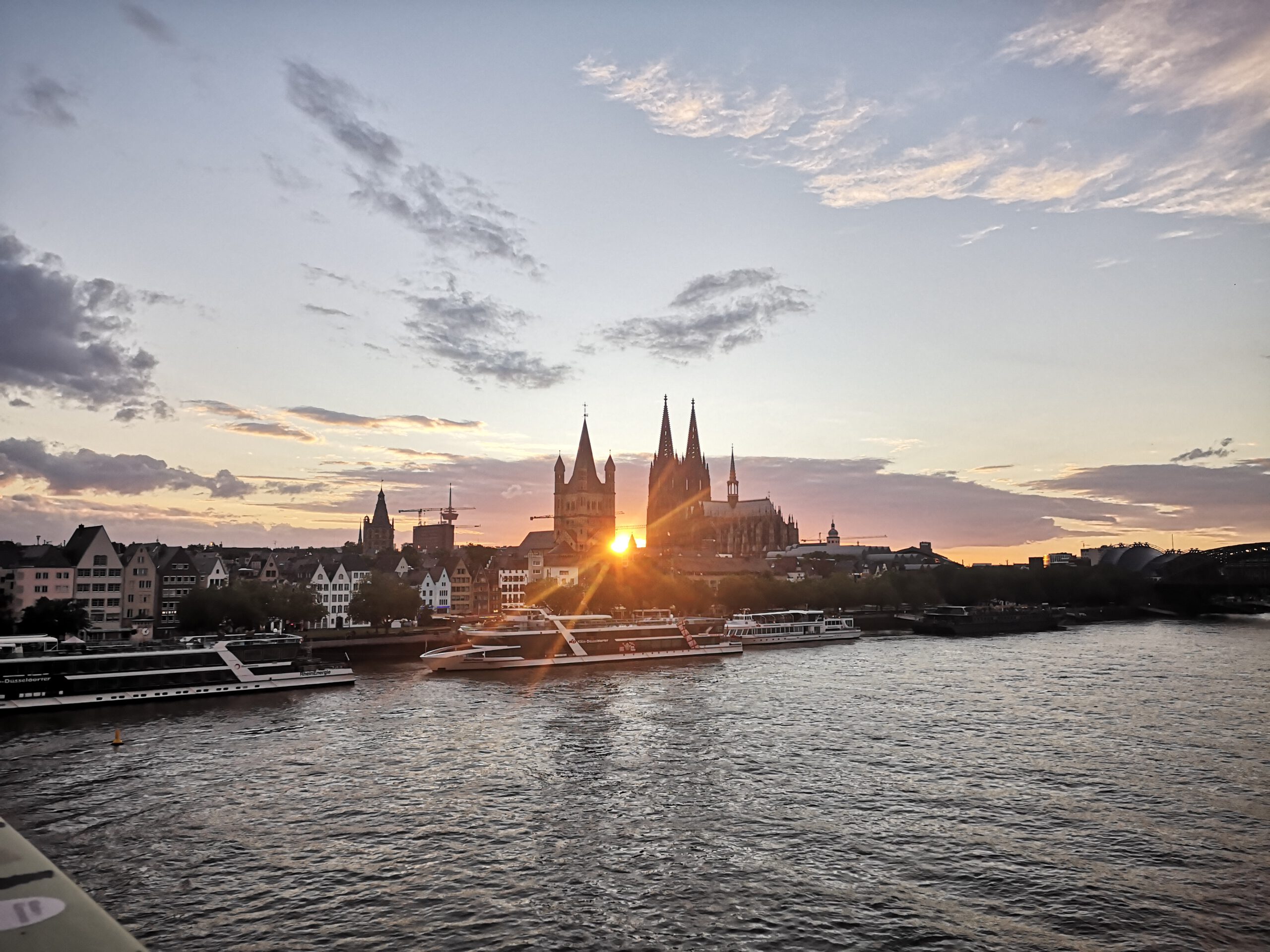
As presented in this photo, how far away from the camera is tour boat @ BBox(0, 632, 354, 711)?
5525cm

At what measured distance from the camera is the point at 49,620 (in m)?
80.8

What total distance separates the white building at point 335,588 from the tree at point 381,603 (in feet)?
40.5

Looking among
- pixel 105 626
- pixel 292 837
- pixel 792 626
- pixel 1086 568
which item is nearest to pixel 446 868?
pixel 292 837

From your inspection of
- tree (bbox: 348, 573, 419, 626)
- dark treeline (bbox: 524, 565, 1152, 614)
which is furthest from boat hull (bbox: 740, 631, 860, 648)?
tree (bbox: 348, 573, 419, 626)

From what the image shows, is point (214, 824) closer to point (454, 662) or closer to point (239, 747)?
point (239, 747)

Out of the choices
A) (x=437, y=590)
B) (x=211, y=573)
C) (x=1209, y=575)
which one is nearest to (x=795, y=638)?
(x=437, y=590)

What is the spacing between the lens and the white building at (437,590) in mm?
146525

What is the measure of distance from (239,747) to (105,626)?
63209 millimetres

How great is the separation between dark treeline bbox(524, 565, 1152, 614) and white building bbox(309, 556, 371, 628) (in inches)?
1135

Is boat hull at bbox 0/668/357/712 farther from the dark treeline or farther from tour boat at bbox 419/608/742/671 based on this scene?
the dark treeline

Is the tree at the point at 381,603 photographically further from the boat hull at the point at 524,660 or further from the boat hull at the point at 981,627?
the boat hull at the point at 981,627

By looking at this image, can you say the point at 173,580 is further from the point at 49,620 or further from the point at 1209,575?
the point at 1209,575

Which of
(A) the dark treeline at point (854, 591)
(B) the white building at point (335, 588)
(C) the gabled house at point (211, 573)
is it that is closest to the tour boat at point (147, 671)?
(C) the gabled house at point (211, 573)

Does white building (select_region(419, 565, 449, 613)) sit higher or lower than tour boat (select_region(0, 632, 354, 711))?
higher
